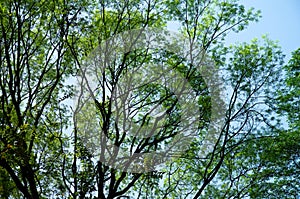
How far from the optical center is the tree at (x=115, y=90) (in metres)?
8.91

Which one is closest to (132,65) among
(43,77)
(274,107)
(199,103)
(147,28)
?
(147,28)

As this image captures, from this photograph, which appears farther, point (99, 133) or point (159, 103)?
Result: point (159, 103)

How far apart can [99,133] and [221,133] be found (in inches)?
124

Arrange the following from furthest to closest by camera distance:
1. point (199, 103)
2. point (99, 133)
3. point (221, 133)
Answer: point (221, 133)
point (199, 103)
point (99, 133)

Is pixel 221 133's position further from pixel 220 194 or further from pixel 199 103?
pixel 220 194

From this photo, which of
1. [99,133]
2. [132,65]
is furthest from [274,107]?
[99,133]

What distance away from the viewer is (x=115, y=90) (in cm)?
968

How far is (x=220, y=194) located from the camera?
11445mm

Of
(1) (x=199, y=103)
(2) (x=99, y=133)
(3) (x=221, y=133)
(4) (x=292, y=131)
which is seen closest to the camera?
(2) (x=99, y=133)

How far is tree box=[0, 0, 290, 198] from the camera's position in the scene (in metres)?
8.91

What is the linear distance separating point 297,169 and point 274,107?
1857 mm

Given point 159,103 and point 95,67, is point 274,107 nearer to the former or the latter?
point 159,103

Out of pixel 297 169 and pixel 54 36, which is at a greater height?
pixel 54 36

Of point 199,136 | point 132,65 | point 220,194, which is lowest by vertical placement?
point 220,194
